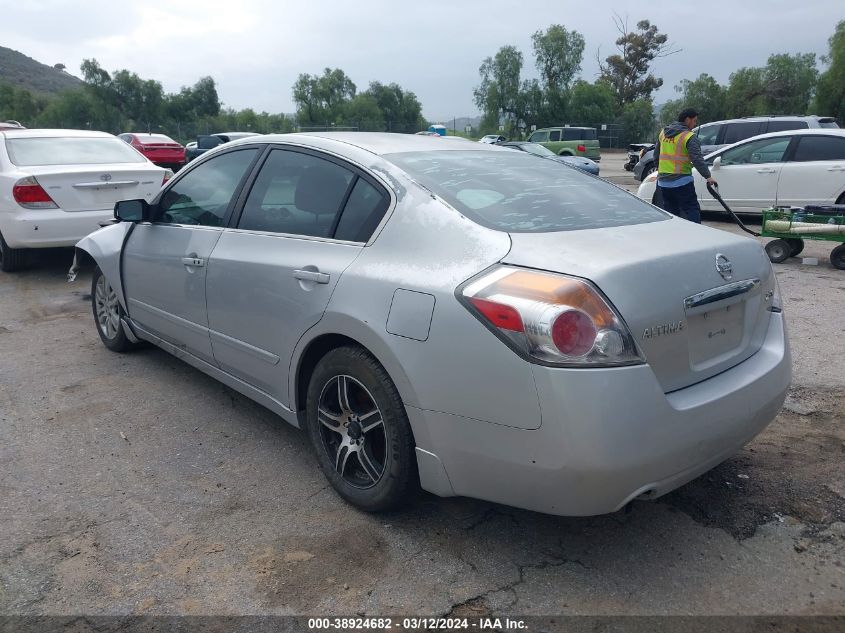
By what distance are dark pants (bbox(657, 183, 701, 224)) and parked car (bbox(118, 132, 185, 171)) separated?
15.8 m

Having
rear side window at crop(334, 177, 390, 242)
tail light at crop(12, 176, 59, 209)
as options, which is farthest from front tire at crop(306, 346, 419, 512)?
tail light at crop(12, 176, 59, 209)

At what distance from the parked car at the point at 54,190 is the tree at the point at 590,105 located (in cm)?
5616

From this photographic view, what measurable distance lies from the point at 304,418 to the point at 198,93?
62.6 m

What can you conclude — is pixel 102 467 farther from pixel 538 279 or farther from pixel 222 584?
pixel 538 279

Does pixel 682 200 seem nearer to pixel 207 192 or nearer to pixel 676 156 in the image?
pixel 676 156

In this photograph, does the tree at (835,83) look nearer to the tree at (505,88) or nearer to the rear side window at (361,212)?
the tree at (505,88)

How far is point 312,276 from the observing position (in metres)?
2.99

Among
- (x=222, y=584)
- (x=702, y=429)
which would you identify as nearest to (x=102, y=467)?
(x=222, y=584)

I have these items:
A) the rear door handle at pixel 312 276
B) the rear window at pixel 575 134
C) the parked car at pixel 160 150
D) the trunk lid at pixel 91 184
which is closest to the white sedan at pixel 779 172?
the trunk lid at pixel 91 184

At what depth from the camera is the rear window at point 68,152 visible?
769 cm

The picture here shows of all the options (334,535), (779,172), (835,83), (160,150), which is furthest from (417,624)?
(835,83)

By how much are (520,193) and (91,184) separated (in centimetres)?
594

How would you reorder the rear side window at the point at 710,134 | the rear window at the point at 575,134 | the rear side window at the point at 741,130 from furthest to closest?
the rear window at the point at 575,134, the rear side window at the point at 710,134, the rear side window at the point at 741,130

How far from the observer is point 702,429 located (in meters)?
2.40
